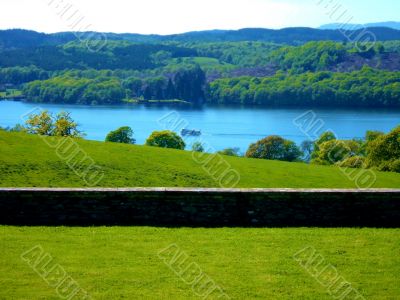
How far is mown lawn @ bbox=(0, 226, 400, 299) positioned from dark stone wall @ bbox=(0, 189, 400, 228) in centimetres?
61

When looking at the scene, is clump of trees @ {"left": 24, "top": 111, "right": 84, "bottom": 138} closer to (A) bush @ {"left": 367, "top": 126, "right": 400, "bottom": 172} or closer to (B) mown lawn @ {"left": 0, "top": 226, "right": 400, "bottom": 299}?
(A) bush @ {"left": 367, "top": 126, "right": 400, "bottom": 172}

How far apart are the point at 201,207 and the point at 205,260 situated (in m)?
3.24

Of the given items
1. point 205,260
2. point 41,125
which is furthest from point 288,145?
point 205,260

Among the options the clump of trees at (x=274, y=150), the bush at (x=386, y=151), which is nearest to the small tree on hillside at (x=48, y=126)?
the clump of trees at (x=274, y=150)

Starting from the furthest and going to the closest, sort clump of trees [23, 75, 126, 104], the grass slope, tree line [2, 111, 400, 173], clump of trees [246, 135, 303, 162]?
clump of trees [23, 75, 126, 104]
clump of trees [246, 135, 303, 162]
tree line [2, 111, 400, 173]
the grass slope

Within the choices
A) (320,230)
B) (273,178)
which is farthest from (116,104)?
(320,230)

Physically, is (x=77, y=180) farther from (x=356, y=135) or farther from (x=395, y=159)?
(x=356, y=135)

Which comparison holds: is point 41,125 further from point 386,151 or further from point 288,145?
point 386,151

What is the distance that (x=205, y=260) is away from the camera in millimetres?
12570

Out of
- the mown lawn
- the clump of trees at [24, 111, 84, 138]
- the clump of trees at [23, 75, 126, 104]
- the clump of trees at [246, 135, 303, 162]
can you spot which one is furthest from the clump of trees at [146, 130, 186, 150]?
the clump of trees at [23, 75, 126, 104]

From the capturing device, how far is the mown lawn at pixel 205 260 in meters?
10.9

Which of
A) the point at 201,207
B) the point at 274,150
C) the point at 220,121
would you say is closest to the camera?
the point at 201,207

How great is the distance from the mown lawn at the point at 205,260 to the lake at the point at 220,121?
90176mm

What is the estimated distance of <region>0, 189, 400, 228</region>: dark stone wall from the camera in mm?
15539
